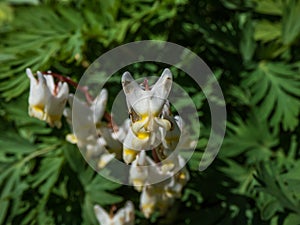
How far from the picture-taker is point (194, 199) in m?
1.88

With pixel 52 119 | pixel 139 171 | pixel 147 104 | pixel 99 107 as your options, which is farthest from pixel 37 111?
pixel 147 104

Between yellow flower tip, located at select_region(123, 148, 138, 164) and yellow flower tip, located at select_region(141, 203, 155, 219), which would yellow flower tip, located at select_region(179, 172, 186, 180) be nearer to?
yellow flower tip, located at select_region(141, 203, 155, 219)

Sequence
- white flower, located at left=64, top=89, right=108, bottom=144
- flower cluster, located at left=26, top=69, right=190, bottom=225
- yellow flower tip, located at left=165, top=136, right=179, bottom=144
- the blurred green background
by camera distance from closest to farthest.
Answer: yellow flower tip, located at left=165, top=136, right=179, bottom=144, flower cluster, located at left=26, top=69, right=190, bottom=225, white flower, located at left=64, top=89, right=108, bottom=144, the blurred green background

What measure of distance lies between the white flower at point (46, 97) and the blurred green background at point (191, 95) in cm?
13

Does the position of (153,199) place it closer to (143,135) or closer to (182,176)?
(182,176)

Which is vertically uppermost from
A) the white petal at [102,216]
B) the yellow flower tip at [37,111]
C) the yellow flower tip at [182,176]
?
the yellow flower tip at [37,111]

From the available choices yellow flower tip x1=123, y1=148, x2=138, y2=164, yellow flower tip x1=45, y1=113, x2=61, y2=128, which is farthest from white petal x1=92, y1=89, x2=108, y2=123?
yellow flower tip x1=123, y1=148, x2=138, y2=164

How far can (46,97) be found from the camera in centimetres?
156

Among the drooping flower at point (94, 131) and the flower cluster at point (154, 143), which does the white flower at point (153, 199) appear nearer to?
the flower cluster at point (154, 143)

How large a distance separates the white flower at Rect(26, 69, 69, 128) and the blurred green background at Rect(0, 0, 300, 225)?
0.43ft

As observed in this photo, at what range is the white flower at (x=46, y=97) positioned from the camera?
1551 millimetres

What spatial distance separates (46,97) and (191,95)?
49 centimetres

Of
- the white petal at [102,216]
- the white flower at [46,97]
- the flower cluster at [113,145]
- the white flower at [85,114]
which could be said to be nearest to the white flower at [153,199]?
the flower cluster at [113,145]

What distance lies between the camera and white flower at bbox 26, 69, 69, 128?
1551 mm
